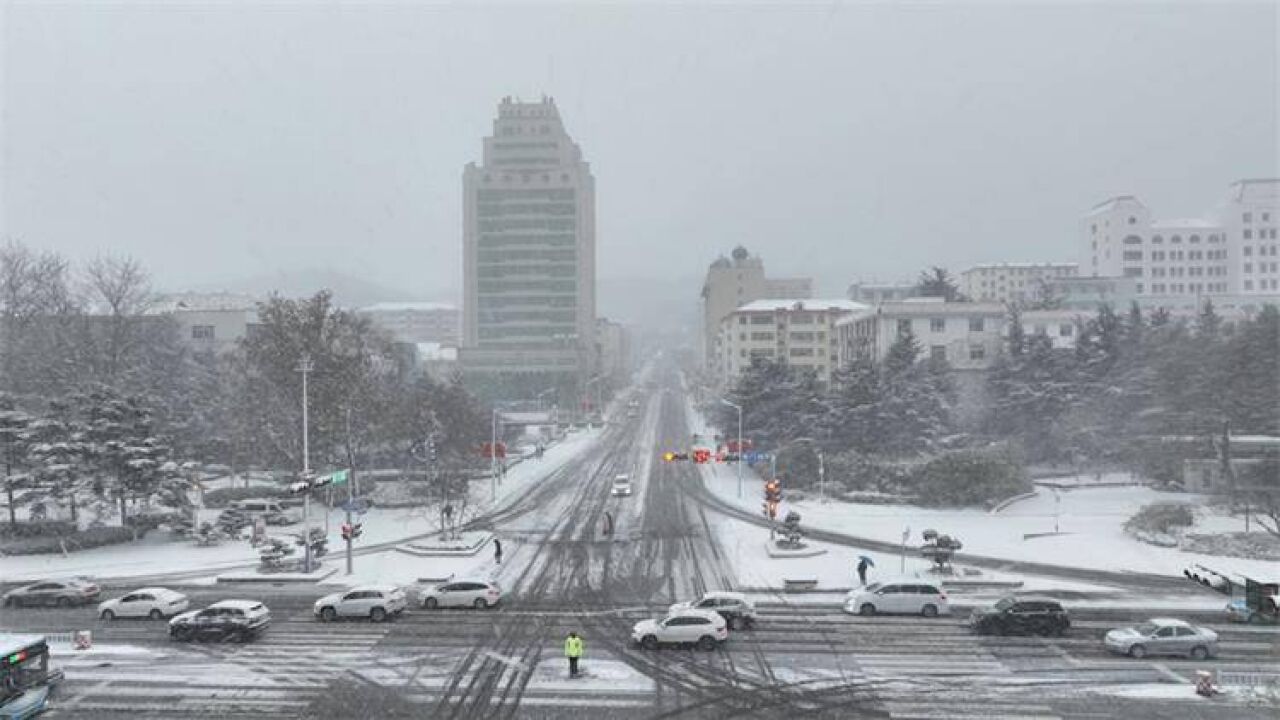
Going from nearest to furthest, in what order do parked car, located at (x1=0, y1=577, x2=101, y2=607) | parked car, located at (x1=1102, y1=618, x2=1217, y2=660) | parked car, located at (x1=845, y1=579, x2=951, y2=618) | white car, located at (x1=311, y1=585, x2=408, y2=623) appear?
parked car, located at (x1=1102, y1=618, x2=1217, y2=660), white car, located at (x1=311, y1=585, x2=408, y2=623), parked car, located at (x1=845, y1=579, x2=951, y2=618), parked car, located at (x1=0, y1=577, x2=101, y2=607)

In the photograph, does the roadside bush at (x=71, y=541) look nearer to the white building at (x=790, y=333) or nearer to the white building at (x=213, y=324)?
the white building at (x=213, y=324)

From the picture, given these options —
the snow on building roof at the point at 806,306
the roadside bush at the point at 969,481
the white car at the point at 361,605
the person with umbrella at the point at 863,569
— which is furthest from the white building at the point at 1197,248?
the white car at the point at 361,605

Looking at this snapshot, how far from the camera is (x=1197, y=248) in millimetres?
142250

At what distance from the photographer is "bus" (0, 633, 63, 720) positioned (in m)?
19.1

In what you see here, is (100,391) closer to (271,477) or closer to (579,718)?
(271,477)

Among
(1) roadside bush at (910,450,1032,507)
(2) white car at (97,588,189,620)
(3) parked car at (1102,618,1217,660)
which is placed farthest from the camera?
(1) roadside bush at (910,450,1032,507)

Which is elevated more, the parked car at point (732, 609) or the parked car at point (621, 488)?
the parked car at point (621, 488)

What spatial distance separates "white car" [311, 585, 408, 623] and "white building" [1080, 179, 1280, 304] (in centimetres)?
13232

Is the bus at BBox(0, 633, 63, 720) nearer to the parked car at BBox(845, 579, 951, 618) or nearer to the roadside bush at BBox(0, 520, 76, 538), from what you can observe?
the parked car at BBox(845, 579, 951, 618)

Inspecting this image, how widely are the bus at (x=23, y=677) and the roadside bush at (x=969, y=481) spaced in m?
45.9

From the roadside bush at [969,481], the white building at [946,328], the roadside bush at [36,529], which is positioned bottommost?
the roadside bush at [36,529]

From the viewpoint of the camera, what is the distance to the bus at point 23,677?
1906cm

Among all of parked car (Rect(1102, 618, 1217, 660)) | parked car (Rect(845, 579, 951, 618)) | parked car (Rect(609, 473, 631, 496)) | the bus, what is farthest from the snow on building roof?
the bus

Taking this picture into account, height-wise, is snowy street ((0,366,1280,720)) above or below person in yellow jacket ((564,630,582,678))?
below
